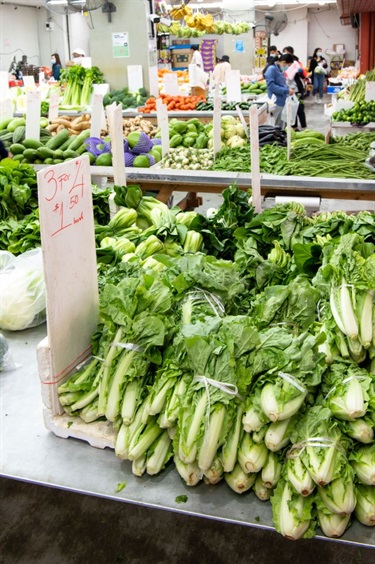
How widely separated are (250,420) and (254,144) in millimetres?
1921

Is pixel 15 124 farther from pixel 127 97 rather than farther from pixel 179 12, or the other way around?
pixel 179 12

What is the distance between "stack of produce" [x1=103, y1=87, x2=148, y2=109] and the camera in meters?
9.08

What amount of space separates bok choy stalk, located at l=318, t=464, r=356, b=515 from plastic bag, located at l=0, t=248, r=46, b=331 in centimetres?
139

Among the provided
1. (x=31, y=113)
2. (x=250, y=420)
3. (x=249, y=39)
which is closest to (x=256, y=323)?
(x=250, y=420)

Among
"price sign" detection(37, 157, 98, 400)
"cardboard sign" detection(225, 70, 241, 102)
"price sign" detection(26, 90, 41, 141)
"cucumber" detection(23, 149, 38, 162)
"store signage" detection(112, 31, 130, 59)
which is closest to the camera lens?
"price sign" detection(37, 157, 98, 400)

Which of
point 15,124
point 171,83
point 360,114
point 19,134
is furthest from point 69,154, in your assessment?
point 360,114

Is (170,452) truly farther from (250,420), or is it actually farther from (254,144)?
(254,144)

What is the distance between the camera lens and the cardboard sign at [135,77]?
9.33 m

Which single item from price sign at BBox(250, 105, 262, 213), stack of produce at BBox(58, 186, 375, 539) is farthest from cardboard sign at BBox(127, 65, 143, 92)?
stack of produce at BBox(58, 186, 375, 539)

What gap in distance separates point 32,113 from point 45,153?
36cm

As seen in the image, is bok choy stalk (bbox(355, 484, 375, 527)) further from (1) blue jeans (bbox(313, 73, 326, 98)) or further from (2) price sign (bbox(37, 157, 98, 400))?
(1) blue jeans (bbox(313, 73, 326, 98))

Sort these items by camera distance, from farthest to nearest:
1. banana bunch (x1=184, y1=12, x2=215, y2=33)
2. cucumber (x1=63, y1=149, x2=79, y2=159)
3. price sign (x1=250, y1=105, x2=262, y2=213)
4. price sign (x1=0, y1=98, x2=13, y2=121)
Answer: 1. banana bunch (x1=184, y1=12, x2=215, y2=33)
2. price sign (x1=0, y1=98, x2=13, y2=121)
3. cucumber (x1=63, y1=149, x2=79, y2=159)
4. price sign (x1=250, y1=105, x2=262, y2=213)

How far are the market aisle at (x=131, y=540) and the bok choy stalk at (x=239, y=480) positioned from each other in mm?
1053

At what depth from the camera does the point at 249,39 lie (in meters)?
17.5
